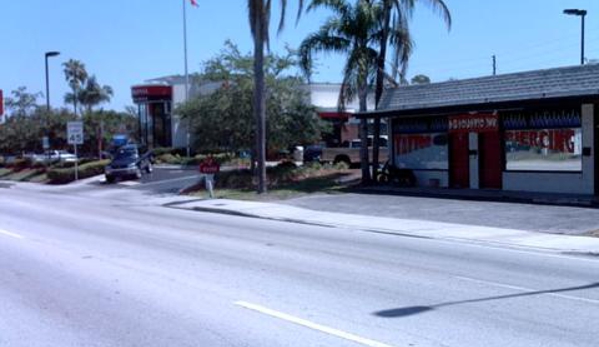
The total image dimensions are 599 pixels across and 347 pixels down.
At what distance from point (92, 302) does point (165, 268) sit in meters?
2.70

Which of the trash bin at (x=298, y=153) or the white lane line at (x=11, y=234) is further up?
the trash bin at (x=298, y=153)

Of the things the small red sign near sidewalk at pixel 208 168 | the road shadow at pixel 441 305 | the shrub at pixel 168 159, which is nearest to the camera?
the road shadow at pixel 441 305

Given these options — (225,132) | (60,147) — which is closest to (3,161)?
(60,147)

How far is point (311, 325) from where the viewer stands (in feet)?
25.5

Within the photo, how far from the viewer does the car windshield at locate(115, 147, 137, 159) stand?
43094 mm

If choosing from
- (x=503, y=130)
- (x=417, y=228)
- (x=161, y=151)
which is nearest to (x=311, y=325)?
(x=417, y=228)

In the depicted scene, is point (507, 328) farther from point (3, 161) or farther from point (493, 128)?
point (3, 161)

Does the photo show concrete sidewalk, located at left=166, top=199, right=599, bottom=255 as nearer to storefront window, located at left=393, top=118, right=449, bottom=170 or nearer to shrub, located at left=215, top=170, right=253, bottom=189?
shrub, located at left=215, top=170, right=253, bottom=189

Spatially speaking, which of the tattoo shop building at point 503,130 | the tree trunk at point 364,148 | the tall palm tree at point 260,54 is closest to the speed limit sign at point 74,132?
the tall palm tree at point 260,54

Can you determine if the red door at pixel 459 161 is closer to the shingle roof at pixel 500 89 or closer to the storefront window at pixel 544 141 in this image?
the shingle roof at pixel 500 89

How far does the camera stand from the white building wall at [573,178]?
23203 millimetres

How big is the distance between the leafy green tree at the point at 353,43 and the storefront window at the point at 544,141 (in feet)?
21.6

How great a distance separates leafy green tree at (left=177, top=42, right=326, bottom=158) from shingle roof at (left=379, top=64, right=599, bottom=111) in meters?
4.70

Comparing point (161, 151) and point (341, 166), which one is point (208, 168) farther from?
point (161, 151)
